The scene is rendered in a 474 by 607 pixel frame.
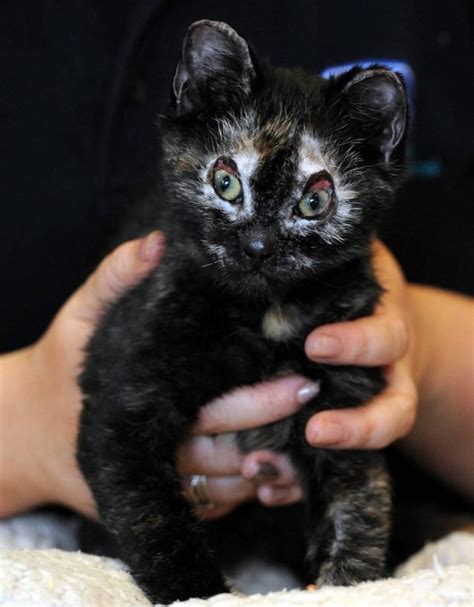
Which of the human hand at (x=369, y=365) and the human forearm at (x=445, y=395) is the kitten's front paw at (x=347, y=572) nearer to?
the human hand at (x=369, y=365)

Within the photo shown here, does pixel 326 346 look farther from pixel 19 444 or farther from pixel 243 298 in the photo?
pixel 19 444

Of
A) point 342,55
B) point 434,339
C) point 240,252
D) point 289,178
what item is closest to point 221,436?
point 240,252

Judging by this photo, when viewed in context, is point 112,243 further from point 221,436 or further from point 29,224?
point 221,436

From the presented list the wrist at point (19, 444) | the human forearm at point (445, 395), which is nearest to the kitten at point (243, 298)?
the wrist at point (19, 444)

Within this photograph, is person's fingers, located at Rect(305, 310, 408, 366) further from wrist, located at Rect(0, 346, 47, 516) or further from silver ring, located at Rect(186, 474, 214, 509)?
wrist, located at Rect(0, 346, 47, 516)

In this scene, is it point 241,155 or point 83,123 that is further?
point 83,123

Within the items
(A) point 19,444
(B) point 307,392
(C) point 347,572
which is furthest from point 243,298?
(A) point 19,444
